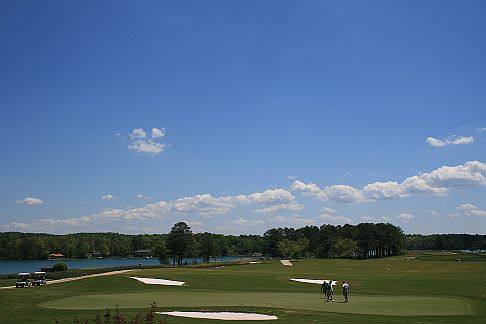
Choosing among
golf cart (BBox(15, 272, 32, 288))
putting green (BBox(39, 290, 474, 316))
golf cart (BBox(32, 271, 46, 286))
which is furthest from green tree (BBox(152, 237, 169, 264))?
putting green (BBox(39, 290, 474, 316))

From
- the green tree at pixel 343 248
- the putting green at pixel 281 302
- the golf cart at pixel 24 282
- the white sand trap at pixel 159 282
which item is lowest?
the putting green at pixel 281 302

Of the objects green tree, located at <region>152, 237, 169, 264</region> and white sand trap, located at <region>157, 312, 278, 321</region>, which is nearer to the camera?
white sand trap, located at <region>157, 312, 278, 321</region>

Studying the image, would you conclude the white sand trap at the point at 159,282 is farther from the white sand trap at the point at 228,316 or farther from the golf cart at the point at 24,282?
the white sand trap at the point at 228,316

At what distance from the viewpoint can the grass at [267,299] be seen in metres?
30.4

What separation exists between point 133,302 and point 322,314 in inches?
606

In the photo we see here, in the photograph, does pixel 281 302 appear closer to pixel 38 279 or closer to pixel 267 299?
pixel 267 299

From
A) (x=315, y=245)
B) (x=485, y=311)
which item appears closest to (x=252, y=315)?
(x=485, y=311)

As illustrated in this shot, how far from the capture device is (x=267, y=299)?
41.5 meters

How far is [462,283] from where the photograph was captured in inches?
2189

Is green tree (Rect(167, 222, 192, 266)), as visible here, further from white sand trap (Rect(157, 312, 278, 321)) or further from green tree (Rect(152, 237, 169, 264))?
white sand trap (Rect(157, 312, 278, 321))

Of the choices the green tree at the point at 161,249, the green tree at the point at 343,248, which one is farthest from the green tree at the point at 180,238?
the green tree at the point at 343,248

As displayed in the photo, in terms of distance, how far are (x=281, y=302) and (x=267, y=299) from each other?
2.69 m

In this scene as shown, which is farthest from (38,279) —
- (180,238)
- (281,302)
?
(180,238)

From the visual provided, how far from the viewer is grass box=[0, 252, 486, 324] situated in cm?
3036
